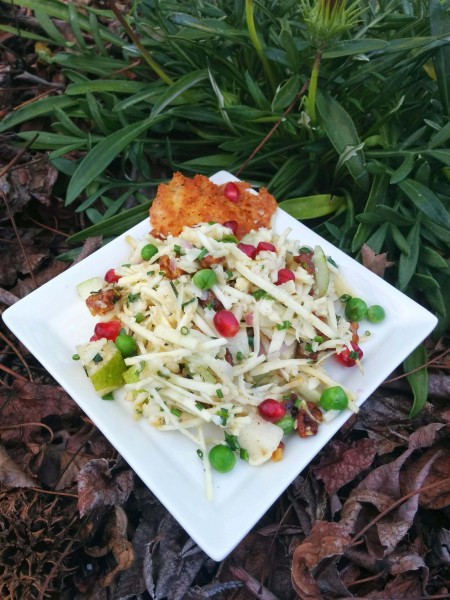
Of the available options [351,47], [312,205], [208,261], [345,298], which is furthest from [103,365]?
[351,47]

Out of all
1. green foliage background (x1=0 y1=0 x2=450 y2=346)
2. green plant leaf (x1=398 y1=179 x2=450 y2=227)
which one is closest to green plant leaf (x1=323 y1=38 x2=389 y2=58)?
green foliage background (x1=0 y1=0 x2=450 y2=346)

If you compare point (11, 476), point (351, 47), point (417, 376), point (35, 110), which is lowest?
point (417, 376)

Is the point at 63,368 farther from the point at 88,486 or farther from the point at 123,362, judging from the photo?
the point at 88,486

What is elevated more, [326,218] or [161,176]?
[161,176]

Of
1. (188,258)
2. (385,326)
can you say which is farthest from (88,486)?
(385,326)

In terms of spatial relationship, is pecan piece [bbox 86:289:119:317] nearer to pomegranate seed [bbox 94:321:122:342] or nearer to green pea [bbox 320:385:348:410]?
pomegranate seed [bbox 94:321:122:342]

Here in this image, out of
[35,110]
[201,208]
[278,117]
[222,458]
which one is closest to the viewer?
[222,458]

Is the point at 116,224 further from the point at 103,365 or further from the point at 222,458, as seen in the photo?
the point at 222,458
